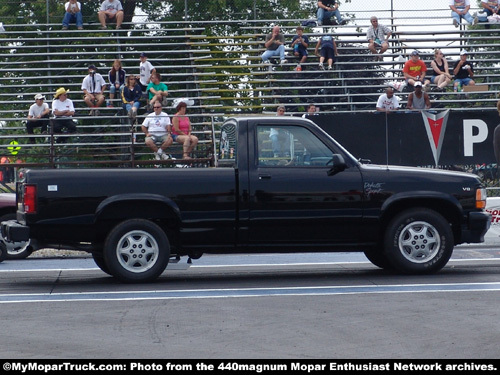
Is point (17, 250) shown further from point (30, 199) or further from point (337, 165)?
point (337, 165)

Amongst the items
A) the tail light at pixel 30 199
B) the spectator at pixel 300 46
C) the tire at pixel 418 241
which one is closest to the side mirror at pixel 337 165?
the tire at pixel 418 241

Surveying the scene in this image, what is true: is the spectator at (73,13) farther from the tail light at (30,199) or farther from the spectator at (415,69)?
the tail light at (30,199)

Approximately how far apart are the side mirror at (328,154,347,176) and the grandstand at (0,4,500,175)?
37.6 feet

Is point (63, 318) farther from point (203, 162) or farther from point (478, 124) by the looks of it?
point (478, 124)

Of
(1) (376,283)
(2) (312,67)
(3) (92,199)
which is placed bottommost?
(1) (376,283)

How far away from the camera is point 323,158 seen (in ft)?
37.5

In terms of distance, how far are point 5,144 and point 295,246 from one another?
11.8 m

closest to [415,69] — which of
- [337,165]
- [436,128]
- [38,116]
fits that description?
[436,128]

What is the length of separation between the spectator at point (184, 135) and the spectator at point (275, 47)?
7.21 m

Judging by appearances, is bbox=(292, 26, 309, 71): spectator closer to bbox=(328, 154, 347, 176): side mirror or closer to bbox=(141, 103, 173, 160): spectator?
bbox=(141, 103, 173, 160): spectator

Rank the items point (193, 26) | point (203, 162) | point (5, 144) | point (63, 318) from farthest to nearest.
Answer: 1. point (193, 26)
2. point (5, 144)
3. point (203, 162)
4. point (63, 318)

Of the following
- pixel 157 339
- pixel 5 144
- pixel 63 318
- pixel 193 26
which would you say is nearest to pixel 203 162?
pixel 5 144

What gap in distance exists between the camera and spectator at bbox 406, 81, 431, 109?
71.1ft

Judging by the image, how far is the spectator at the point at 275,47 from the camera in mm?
25562
